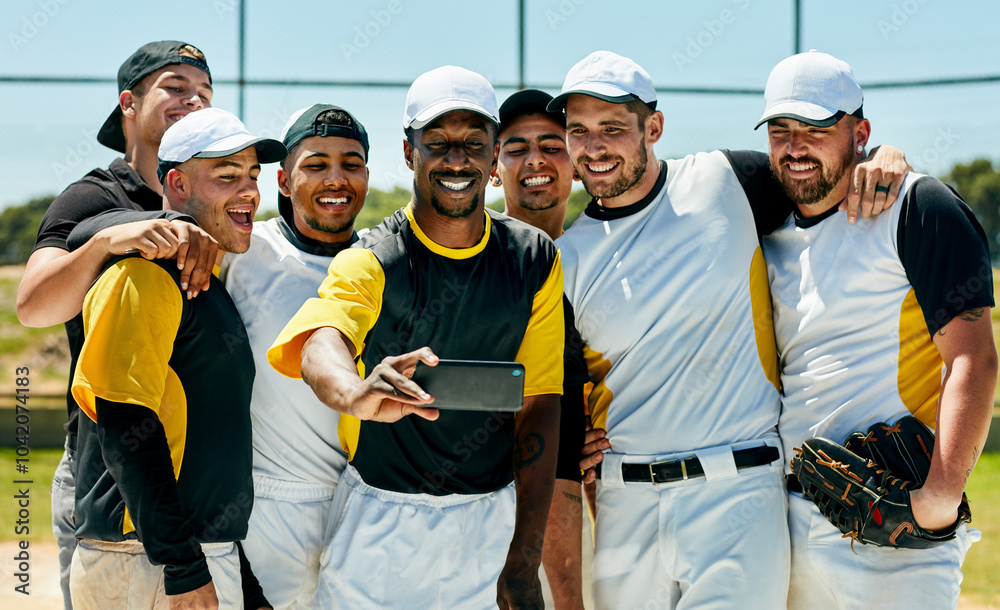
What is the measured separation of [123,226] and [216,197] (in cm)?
42

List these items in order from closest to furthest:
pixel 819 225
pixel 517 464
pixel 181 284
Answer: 1. pixel 181 284
2. pixel 517 464
3. pixel 819 225

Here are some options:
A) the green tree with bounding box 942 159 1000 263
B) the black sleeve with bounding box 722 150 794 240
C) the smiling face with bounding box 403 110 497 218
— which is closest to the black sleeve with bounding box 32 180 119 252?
the smiling face with bounding box 403 110 497 218

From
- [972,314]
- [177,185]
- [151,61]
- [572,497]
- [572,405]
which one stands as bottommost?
[572,497]

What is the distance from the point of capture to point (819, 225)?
2.90 meters

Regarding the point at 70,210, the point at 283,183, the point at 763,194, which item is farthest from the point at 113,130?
the point at 763,194

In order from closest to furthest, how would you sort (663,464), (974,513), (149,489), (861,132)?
(149,489) < (663,464) < (861,132) < (974,513)

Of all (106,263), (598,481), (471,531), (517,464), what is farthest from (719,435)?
(106,263)

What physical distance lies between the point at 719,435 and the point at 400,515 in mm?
1115

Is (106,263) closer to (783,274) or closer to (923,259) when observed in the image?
(783,274)

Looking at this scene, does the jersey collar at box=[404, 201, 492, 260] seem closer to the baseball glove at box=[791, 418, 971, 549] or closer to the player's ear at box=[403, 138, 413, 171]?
the player's ear at box=[403, 138, 413, 171]

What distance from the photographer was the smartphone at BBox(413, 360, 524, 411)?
2.02m

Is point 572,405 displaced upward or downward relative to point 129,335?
downward

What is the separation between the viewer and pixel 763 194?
3055 mm

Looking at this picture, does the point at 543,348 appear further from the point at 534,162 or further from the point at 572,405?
the point at 534,162
